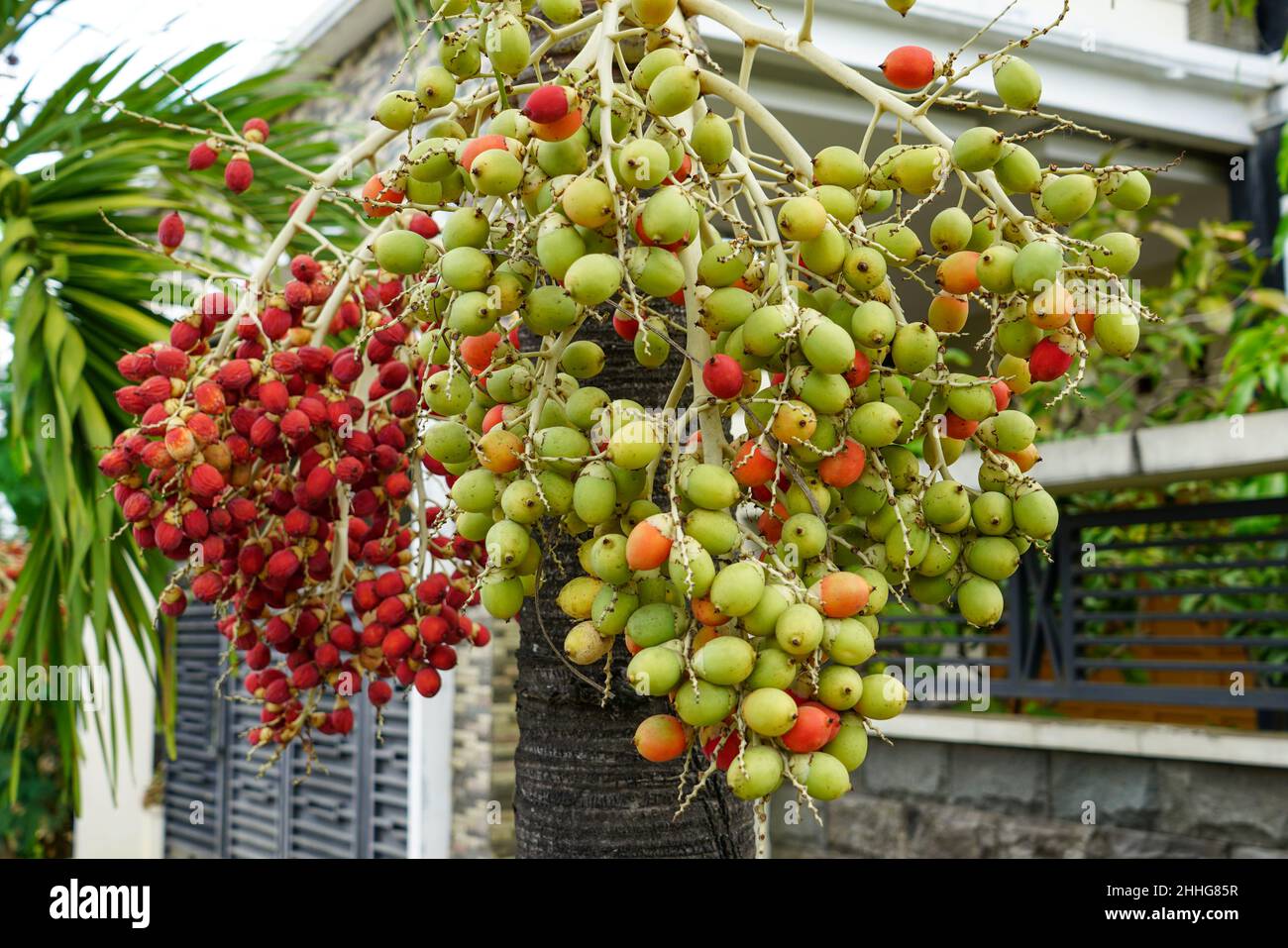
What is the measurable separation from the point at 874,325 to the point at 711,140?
209 mm

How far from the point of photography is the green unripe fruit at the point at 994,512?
2.96 ft

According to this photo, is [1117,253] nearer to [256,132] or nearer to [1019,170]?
[1019,170]

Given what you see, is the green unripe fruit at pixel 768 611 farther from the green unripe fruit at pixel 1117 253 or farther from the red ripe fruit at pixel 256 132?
the red ripe fruit at pixel 256 132

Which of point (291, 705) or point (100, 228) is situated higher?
point (100, 228)

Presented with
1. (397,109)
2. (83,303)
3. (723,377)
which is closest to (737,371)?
(723,377)

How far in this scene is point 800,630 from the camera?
2.47ft

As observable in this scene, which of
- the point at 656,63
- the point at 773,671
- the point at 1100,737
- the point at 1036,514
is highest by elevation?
the point at 656,63

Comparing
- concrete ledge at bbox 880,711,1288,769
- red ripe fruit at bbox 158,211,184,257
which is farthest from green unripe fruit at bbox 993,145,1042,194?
concrete ledge at bbox 880,711,1288,769

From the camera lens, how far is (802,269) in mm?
875

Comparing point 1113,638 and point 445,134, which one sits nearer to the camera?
point 445,134

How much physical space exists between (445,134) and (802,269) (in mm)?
373
